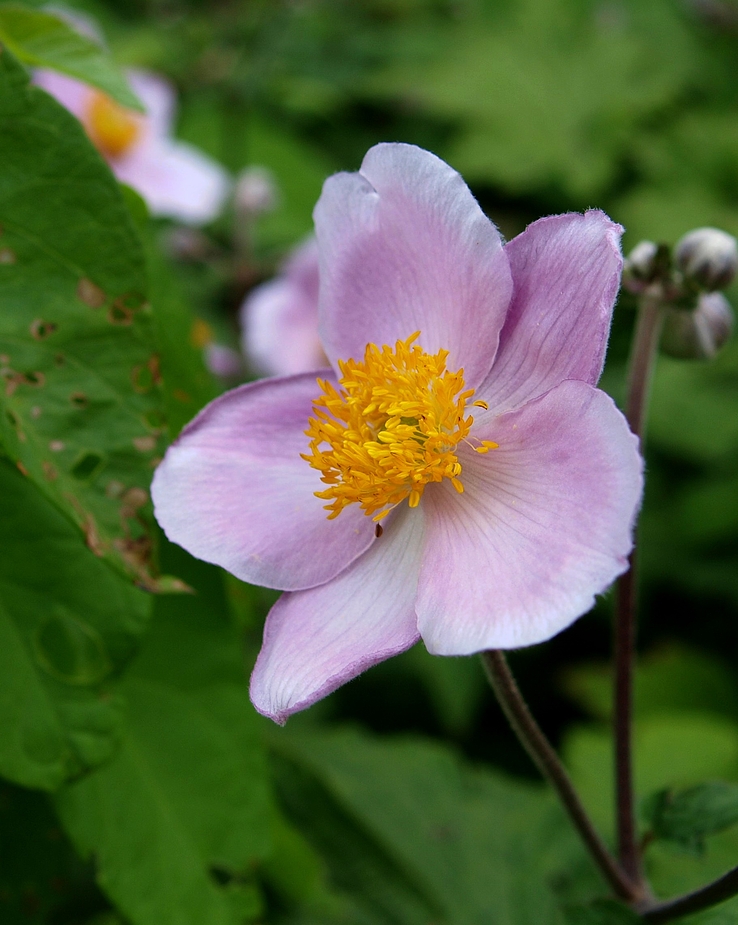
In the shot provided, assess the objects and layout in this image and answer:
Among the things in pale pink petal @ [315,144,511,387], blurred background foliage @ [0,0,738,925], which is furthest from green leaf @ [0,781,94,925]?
pale pink petal @ [315,144,511,387]

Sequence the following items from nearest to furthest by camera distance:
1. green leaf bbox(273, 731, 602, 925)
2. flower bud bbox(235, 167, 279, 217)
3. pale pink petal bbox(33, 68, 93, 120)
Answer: green leaf bbox(273, 731, 602, 925) → pale pink petal bbox(33, 68, 93, 120) → flower bud bbox(235, 167, 279, 217)

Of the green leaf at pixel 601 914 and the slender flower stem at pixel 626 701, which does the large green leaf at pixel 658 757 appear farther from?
the green leaf at pixel 601 914

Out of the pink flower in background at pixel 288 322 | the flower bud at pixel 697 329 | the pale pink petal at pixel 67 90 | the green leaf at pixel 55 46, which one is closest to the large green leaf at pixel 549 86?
the pink flower in background at pixel 288 322

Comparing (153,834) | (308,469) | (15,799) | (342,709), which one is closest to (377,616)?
(308,469)

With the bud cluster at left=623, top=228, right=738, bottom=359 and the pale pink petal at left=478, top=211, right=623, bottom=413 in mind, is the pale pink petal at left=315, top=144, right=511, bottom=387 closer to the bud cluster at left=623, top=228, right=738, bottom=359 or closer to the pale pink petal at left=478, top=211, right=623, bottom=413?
the pale pink petal at left=478, top=211, right=623, bottom=413

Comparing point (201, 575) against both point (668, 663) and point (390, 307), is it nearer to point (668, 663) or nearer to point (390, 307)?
point (390, 307)
